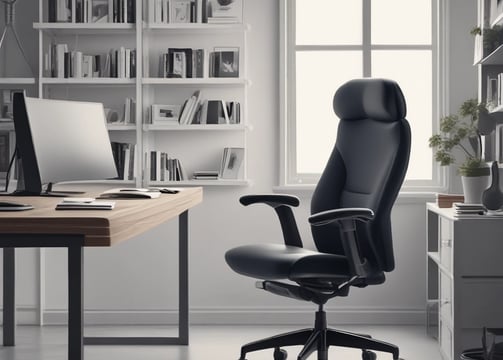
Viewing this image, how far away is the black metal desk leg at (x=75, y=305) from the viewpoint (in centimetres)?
196

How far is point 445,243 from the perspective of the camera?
11.8 feet

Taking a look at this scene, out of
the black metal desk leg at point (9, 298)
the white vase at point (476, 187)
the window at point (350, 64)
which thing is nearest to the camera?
the white vase at point (476, 187)

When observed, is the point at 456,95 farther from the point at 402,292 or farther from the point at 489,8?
the point at 402,292

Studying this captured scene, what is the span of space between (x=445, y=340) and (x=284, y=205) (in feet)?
3.16

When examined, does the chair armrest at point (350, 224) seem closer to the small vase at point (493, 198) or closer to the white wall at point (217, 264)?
the small vase at point (493, 198)

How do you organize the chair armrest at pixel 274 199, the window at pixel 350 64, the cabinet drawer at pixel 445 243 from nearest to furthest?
the cabinet drawer at pixel 445 243 < the chair armrest at pixel 274 199 < the window at pixel 350 64

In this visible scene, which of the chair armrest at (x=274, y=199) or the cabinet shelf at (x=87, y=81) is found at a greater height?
the cabinet shelf at (x=87, y=81)

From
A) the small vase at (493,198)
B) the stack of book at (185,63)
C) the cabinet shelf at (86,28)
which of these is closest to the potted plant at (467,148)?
the small vase at (493,198)

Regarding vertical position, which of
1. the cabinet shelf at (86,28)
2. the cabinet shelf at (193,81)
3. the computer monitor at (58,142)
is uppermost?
the cabinet shelf at (86,28)

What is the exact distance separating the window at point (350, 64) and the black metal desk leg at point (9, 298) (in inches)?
63.8

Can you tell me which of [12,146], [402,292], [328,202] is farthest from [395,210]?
[12,146]

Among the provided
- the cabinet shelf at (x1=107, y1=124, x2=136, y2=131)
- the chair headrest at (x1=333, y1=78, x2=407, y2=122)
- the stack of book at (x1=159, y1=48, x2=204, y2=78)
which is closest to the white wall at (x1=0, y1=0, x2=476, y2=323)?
the stack of book at (x1=159, y1=48, x2=204, y2=78)

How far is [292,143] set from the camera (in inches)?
188

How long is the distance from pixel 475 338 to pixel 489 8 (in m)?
1.64
